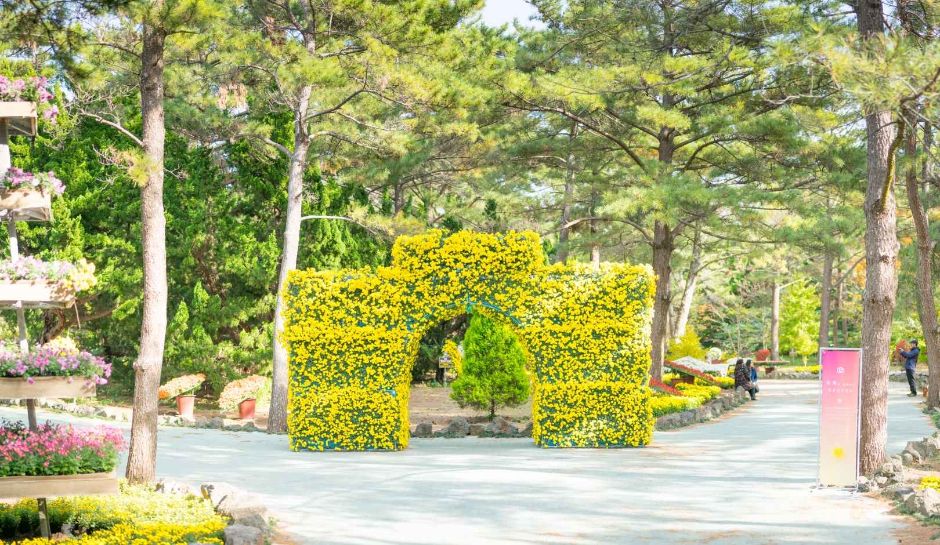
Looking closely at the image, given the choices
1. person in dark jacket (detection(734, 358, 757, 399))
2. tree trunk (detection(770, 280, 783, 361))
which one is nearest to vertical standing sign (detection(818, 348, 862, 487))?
person in dark jacket (detection(734, 358, 757, 399))

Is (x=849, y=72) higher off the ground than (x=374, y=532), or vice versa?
(x=849, y=72)

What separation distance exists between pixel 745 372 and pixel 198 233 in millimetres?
14303

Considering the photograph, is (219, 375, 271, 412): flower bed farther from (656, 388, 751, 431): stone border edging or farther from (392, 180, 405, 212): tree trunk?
(656, 388, 751, 431): stone border edging

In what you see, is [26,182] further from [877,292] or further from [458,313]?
[877,292]

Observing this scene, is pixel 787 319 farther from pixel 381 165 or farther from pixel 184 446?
pixel 184 446

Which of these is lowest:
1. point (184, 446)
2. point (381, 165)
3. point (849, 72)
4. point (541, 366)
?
point (184, 446)

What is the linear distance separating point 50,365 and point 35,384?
22cm

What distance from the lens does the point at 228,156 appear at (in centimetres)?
2370

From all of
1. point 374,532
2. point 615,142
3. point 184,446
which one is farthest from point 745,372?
point 374,532

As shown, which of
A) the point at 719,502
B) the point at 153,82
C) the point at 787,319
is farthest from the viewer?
the point at 787,319

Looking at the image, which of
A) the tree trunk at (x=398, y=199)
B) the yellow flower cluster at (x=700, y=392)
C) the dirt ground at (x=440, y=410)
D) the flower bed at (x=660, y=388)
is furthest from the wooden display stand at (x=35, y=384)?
the tree trunk at (x=398, y=199)

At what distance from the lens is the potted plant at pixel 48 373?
23.4 feet

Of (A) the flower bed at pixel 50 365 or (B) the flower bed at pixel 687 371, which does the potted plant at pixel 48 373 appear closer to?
(A) the flower bed at pixel 50 365

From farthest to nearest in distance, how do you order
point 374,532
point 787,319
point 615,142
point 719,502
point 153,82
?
point 787,319, point 615,142, point 153,82, point 719,502, point 374,532
